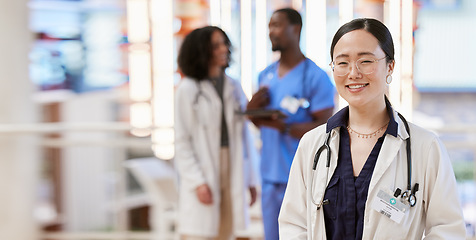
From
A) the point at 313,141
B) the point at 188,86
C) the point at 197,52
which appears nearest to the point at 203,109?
the point at 188,86

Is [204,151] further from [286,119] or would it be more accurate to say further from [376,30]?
[376,30]

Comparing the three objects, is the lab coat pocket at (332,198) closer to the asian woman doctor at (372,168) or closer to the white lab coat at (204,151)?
the asian woman doctor at (372,168)

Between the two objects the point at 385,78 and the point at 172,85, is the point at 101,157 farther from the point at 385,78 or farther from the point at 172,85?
the point at 385,78

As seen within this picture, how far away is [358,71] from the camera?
1.27m

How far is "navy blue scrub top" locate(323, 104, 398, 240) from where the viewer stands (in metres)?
1.29

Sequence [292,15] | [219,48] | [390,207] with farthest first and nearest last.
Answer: [219,48], [292,15], [390,207]

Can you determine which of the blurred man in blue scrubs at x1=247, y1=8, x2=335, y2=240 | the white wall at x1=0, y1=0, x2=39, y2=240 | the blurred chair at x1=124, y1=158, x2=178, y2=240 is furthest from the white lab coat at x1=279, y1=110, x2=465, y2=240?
the white wall at x1=0, y1=0, x2=39, y2=240

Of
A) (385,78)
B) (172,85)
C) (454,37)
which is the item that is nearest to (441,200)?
(385,78)

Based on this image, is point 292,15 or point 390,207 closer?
point 390,207

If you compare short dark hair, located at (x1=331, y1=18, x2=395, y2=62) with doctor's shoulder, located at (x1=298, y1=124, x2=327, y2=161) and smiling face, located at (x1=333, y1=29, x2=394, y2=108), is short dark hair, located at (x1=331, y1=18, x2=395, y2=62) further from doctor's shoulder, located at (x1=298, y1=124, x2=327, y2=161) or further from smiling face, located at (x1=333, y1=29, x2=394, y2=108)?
doctor's shoulder, located at (x1=298, y1=124, x2=327, y2=161)

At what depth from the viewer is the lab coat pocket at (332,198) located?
4.30 feet

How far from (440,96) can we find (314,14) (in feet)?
27.9

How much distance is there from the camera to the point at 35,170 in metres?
3.72

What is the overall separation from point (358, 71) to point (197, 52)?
1193 millimetres
